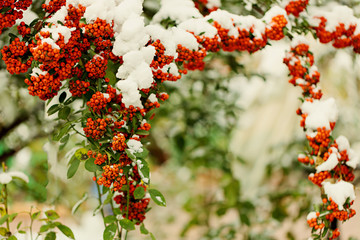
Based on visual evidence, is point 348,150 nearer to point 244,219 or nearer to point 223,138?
point 244,219

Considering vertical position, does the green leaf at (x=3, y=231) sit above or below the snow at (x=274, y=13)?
below

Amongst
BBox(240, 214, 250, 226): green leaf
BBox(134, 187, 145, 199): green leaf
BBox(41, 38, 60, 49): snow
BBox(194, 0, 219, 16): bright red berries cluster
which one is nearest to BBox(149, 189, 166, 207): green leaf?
BBox(134, 187, 145, 199): green leaf

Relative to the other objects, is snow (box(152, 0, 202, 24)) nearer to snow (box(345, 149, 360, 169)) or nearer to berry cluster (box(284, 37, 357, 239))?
berry cluster (box(284, 37, 357, 239))

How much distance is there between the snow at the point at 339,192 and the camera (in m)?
0.89

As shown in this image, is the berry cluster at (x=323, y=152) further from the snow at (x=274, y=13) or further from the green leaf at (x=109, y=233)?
the green leaf at (x=109, y=233)

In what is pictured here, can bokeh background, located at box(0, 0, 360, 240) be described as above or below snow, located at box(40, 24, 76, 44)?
above

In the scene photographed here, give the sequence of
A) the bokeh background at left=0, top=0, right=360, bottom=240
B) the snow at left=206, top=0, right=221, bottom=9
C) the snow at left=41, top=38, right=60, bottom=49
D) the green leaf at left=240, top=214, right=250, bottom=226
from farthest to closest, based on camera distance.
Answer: the green leaf at left=240, top=214, right=250, bottom=226 < the bokeh background at left=0, top=0, right=360, bottom=240 < the snow at left=206, top=0, right=221, bottom=9 < the snow at left=41, top=38, right=60, bottom=49

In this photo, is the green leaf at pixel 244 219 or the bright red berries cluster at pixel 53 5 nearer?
the bright red berries cluster at pixel 53 5

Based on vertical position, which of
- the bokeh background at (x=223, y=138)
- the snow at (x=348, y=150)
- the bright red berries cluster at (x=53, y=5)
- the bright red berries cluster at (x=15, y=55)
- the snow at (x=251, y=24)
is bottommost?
the bright red berries cluster at (x=15, y=55)

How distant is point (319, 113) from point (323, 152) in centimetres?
9

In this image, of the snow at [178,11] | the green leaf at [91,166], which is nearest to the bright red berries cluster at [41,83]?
the green leaf at [91,166]

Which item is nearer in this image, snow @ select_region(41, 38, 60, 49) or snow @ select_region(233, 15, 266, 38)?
snow @ select_region(41, 38, 60, 49)

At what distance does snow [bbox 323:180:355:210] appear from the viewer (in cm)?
89

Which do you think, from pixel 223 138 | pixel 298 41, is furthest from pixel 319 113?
pixel 223 138
